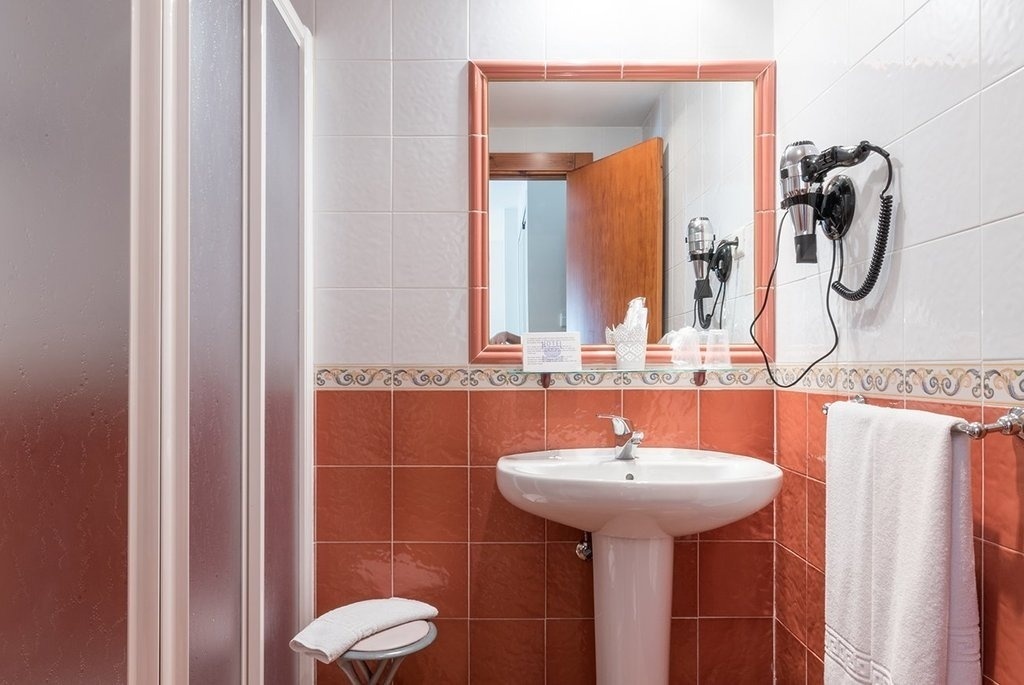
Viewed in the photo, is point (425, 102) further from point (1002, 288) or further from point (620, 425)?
point (1002, 288)

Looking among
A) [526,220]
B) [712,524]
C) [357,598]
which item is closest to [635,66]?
[526,220]

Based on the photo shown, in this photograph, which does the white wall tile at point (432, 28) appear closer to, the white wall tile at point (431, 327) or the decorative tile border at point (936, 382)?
the white wall tile at point (431, 327)

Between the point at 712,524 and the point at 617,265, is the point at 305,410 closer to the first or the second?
the point at 617,265

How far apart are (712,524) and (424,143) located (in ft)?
3.95

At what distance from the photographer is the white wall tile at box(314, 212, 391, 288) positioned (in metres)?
1.85

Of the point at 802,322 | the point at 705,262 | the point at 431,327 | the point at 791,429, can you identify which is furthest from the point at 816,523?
the point at 431,327

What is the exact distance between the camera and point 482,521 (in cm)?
186

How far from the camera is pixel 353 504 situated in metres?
1.86

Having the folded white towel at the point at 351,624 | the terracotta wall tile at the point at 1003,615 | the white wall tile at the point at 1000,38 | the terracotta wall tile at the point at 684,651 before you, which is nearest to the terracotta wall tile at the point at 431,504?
the folded white towel at the point at 351,624

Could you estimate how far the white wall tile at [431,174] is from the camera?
6.10 ft

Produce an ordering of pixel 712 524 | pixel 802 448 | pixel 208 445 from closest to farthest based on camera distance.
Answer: pixel 208 445
pixel 712 524
pixel 802 448

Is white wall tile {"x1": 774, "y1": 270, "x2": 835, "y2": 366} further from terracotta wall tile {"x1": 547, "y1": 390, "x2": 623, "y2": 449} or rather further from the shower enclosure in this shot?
the shower enclosure

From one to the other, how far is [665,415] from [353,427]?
84cm

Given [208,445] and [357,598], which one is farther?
[357,598]
